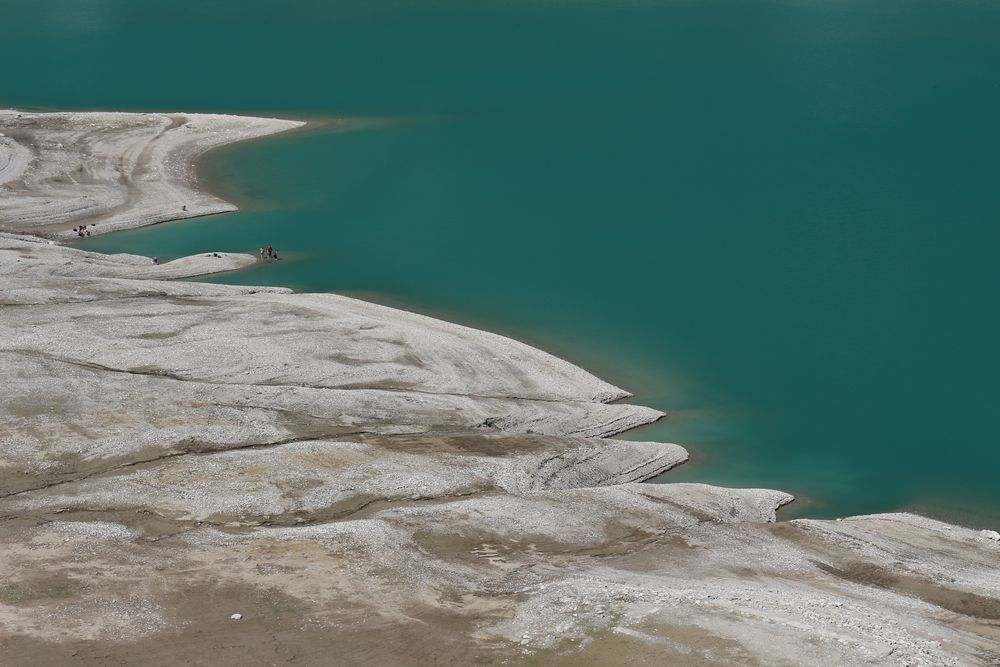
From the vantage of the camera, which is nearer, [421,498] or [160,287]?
[421,498]

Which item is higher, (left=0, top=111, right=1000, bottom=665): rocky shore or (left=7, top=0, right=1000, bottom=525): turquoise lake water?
(left=7, top=0, right=1000, bottom=525): turquoise lake water

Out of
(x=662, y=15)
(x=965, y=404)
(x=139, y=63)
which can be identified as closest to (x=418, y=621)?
(x=965, y=404)

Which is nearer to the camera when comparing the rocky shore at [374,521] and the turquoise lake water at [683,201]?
the rocky shore at [374,521]

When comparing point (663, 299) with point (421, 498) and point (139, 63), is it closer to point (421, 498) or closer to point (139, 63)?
point (421, 498)

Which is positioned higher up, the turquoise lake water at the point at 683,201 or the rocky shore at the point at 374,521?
the turquoise lake water at the point at 683,201
